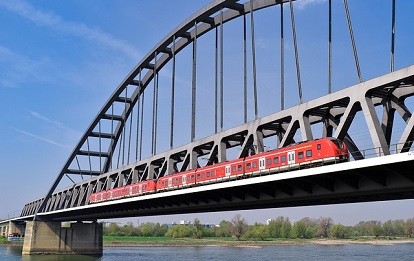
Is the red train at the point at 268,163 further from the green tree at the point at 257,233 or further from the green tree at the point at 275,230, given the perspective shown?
the green tree at the point at 275,230

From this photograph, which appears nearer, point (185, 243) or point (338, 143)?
point (338, 143)

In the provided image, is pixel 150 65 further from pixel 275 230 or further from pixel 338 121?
pixel 275 230

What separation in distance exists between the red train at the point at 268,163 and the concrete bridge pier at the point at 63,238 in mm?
46445

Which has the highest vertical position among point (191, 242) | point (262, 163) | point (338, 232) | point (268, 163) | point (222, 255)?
point (262, 163)

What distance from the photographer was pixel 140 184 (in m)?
46.0

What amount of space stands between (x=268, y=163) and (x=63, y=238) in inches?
2580

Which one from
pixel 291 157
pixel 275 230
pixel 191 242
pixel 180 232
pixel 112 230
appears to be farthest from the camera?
pixel 275 230

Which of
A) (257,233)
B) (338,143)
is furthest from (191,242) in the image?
(338,143)

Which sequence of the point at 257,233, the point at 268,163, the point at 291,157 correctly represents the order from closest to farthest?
1. the point at 291,157
2. the point at 268,163
3. the point at 257,233

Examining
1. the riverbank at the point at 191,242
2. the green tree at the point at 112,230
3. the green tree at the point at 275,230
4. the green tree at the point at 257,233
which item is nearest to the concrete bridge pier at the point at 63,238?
the riverbank at the point at 191,242

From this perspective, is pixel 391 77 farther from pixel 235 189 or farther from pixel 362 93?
pixel 235 189

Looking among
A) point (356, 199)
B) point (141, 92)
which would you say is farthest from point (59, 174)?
point (356, 199)

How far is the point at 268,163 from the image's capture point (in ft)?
92.6

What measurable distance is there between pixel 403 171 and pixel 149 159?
30316mm
